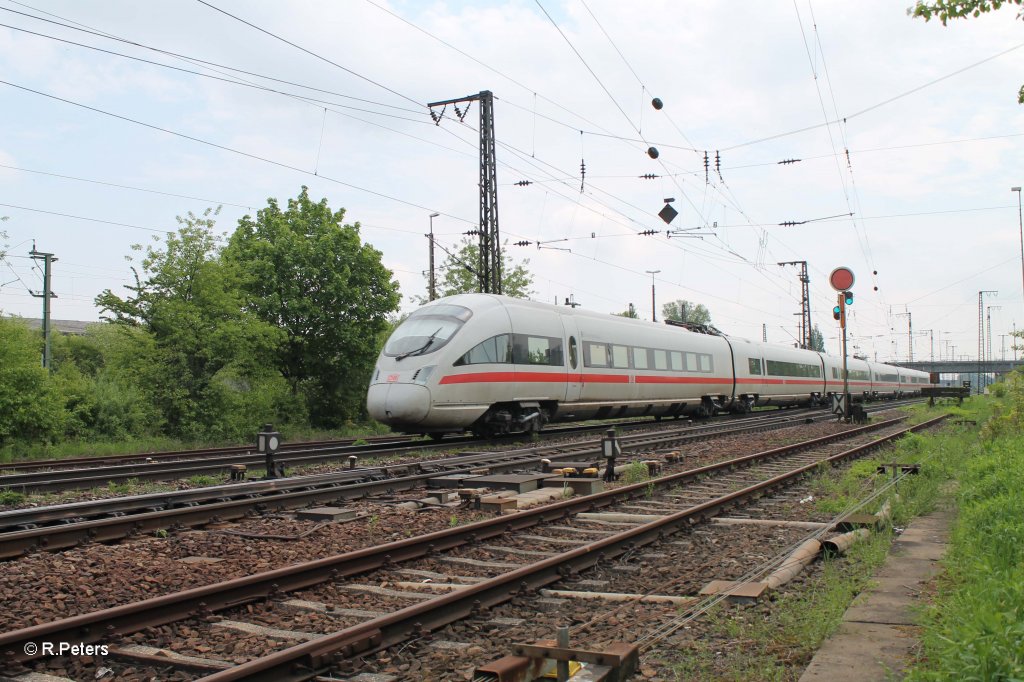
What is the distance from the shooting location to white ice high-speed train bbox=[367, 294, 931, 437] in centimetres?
1589

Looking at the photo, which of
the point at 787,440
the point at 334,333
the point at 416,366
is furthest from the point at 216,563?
the point at 334,333

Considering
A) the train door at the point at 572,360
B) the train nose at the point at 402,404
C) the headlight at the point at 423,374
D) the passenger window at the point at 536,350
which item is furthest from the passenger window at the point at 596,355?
the train nose at the point at 402,404

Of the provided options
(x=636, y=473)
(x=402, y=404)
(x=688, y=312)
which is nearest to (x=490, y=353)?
(x=402, y=404)

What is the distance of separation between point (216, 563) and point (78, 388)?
53.2 feet

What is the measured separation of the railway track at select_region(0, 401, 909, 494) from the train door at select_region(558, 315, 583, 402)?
46.8 inches

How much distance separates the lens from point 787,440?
18.3 metres

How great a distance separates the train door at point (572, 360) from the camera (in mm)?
19469

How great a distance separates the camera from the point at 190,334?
20.6m

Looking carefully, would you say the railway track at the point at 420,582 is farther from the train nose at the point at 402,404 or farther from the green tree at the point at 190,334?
the green tree at the point at 190,334

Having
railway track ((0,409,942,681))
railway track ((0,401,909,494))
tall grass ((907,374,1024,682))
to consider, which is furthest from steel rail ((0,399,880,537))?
tall grass ((907,374,1024,682))

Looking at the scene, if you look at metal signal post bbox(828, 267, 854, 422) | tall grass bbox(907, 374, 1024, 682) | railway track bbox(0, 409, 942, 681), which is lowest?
railway track bbox(0, 409, 942, 681)

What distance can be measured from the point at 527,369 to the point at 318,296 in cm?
1079

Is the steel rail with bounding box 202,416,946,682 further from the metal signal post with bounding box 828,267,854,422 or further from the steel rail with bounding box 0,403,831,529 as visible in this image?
the metal signal post with bounding box 828,267,854,422

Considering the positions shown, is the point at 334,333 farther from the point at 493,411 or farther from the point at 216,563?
the point at 216,563
